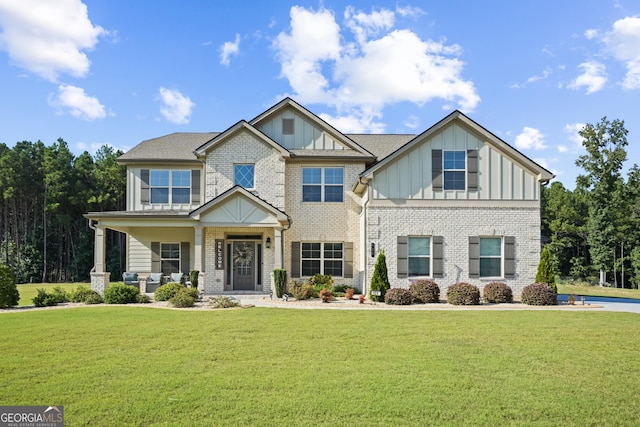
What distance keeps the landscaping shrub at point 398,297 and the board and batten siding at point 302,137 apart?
817 centimetres

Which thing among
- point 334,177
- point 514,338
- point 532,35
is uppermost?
point 532,35

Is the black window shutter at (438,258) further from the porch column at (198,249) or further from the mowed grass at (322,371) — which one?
the porch column at (198,249)

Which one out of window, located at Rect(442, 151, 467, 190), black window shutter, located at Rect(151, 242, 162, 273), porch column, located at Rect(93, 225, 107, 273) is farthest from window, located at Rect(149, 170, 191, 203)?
window, located at Rect(442, 151, 467, 190)

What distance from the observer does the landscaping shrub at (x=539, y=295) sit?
16.1 metres

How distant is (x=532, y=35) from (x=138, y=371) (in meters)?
16.2

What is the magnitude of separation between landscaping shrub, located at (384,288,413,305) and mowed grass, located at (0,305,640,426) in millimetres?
Answer: 3925

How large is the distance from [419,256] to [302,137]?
818 centimetres

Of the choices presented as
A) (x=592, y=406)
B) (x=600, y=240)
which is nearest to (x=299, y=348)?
(x=592, y=406)

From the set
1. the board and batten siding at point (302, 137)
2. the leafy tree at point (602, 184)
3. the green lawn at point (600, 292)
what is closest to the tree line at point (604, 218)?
the leafy tree at point (602, 184)

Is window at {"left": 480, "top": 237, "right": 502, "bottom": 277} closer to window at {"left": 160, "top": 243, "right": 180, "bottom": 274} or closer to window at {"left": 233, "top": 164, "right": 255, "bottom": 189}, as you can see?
window at {"left": 233, "top": 164, "right": 255, "bottom": 189}

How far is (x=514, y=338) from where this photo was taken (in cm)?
987

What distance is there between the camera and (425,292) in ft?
54.5

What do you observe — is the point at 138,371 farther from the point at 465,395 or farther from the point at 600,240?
the point at 600,240

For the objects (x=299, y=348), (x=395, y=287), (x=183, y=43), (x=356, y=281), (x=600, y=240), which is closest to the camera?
(x=299, y=348)
